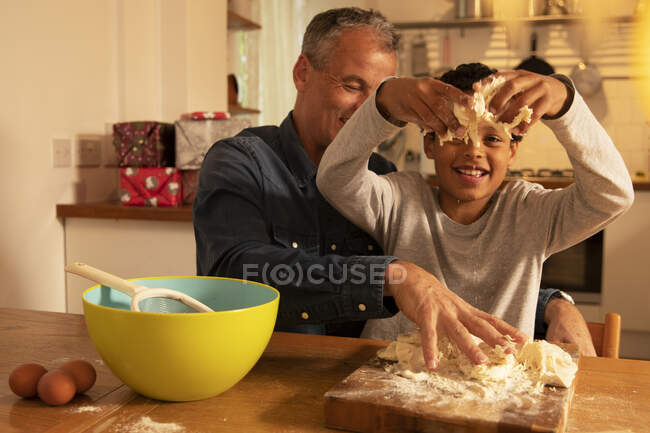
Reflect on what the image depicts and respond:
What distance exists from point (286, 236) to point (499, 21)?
3191mm

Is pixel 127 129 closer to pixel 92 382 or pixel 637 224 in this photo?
pixel 92 382

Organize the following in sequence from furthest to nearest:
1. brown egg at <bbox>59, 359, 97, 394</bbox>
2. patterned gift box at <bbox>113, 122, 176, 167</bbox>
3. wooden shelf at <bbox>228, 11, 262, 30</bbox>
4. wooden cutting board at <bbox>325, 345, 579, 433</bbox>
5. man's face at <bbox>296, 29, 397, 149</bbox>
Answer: wooden shelf at <bbox>228, 11, 262, 30</bbox> → patterned gift box at <bbox>113, 122, 176, 167</bbox> → man's face at <bbox>296, 29, 397, 149</bbox> → brown egg at <bbox>59, 359, 97, 394</bbox> → wooden cutting board at <bbox>325, 345, 579, 433</bbox>

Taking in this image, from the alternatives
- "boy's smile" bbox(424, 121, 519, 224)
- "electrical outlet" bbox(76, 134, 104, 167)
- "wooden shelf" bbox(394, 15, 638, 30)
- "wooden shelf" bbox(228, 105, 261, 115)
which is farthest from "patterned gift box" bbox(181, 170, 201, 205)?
"wooden shelf" bbox(394, 15, 638, 30)

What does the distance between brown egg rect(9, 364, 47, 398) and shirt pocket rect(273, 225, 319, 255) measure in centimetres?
55

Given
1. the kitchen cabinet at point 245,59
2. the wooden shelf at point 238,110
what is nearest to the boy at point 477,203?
the wooden shelf at point 238,110

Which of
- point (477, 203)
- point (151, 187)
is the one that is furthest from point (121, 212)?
point (477, 203)

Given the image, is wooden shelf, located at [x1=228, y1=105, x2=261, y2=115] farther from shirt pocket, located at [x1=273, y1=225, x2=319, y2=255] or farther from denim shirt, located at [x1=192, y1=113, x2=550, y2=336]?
shirt pocket, located at [x1=273, y1=225, x2=319, y2=255]

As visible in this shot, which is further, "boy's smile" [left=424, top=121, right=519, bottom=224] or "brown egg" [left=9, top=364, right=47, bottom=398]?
→ "boy's smile" [left=424, top=121, right=519, bottom=224]

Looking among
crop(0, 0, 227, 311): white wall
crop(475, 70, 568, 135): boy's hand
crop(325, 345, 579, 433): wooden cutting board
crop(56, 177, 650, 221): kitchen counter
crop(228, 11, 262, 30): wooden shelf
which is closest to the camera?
crop(325, 345, 579, 433): wooden cutting board

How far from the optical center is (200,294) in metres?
0.82

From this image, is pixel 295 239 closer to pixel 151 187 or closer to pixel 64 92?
pixel 151 187

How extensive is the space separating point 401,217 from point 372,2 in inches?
133

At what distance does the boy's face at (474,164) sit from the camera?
1.08 m

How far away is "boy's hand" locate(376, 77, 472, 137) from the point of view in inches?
32.2
